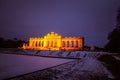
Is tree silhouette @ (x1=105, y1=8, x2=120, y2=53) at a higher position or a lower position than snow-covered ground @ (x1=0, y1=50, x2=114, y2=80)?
higher

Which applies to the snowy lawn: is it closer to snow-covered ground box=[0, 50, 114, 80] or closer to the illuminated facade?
snow-covered ground box=[0, 50, 114, 80]

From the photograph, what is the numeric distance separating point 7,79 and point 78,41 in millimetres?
74361

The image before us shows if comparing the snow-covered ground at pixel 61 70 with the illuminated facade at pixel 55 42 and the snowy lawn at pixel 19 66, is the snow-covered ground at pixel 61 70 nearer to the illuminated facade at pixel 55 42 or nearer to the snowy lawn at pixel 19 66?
the snowy lawn at pixel 19 66

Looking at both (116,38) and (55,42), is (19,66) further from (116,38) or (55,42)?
(55,42)

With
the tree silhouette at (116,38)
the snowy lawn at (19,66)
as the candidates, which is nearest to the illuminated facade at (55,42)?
the tree silhouette at (116,38)

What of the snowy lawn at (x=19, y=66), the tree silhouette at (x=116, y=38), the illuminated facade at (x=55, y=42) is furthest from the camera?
the illuminated facade at (x=55, y=42)

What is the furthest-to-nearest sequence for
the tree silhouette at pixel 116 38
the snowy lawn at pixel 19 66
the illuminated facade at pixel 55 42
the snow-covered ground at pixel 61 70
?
1. the illuminated facade at pixel 55 42
2. the tree silhouette at pixel 116 38
3. the snowy lawn at pixel 19 66
4. the snow-covered ground at pixel 61 70

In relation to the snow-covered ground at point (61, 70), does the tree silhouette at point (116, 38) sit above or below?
above

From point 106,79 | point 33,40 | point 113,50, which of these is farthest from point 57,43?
point 106,79

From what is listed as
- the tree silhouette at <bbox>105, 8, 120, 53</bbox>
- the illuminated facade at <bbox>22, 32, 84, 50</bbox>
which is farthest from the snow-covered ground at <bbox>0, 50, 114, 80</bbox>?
the illuminated facade at <bbox>22, 32, 84, 50</bbox>

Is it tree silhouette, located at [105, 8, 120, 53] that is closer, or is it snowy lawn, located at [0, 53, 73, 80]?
snowy lawn, located at [0, 53, 73, 80]

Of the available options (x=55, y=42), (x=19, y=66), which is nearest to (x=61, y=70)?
(x=19, y=66)

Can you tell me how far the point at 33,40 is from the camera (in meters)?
96.5

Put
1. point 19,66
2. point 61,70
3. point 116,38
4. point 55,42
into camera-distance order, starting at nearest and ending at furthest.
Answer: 1. point 61,70
2. point 19,66
3. point 116,38
4. point 55,42
